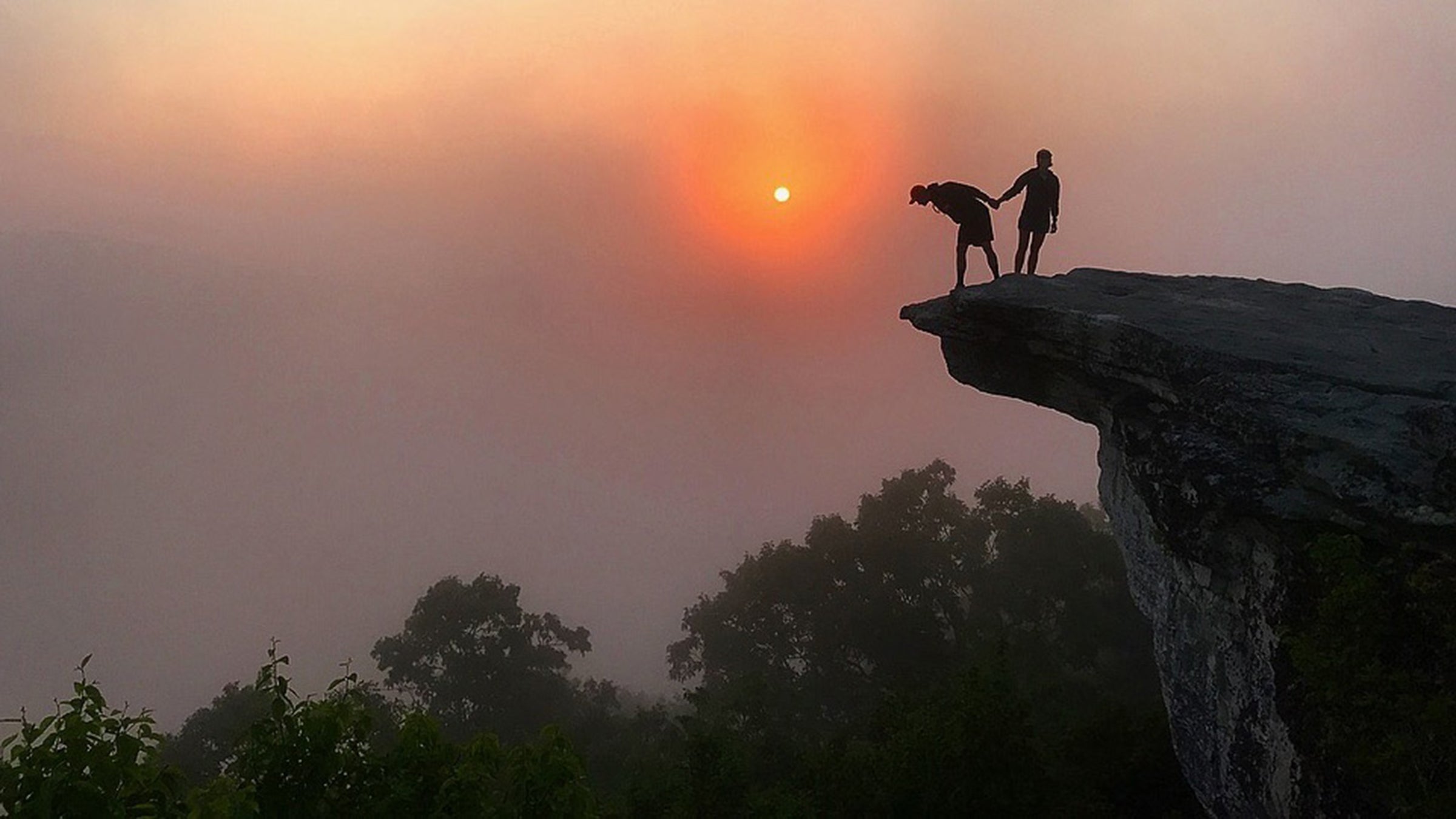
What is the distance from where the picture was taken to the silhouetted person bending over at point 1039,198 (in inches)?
703

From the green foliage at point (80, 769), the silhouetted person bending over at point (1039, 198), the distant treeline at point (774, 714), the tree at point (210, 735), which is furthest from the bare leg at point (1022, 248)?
the tree at point (210, 735)

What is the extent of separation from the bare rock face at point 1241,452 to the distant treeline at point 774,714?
380 cm

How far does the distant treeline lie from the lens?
7.55m

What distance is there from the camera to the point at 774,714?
122 feet

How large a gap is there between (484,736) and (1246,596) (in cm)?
1149

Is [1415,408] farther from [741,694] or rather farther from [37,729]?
[741,694]

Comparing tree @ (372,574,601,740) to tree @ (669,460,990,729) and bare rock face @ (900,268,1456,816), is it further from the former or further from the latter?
bare rock face @ (900,268,1456,816)

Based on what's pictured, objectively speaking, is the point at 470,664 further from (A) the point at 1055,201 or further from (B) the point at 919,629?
(A) the point at 1055,201

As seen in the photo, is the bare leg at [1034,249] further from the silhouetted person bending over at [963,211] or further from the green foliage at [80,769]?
the green foliage at [80,769]

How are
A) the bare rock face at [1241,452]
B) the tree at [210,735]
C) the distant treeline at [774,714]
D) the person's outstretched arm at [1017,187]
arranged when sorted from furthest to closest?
the tree at [210,735]
the person's outstretched arm at [1017,187]
the bare rock face at [1241,452]
the distant treeline at [774,714]

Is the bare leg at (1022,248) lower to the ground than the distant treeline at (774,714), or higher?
higher

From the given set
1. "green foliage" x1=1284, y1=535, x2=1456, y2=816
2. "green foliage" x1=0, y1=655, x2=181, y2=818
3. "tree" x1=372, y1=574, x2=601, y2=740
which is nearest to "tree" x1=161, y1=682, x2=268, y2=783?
"tree" x1=372, y1=574, x2=601, y2=740

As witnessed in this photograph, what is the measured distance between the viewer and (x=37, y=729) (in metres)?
6.06

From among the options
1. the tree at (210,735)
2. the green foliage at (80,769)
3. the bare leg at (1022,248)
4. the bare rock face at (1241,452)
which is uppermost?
the bare leg at (1022,248)
